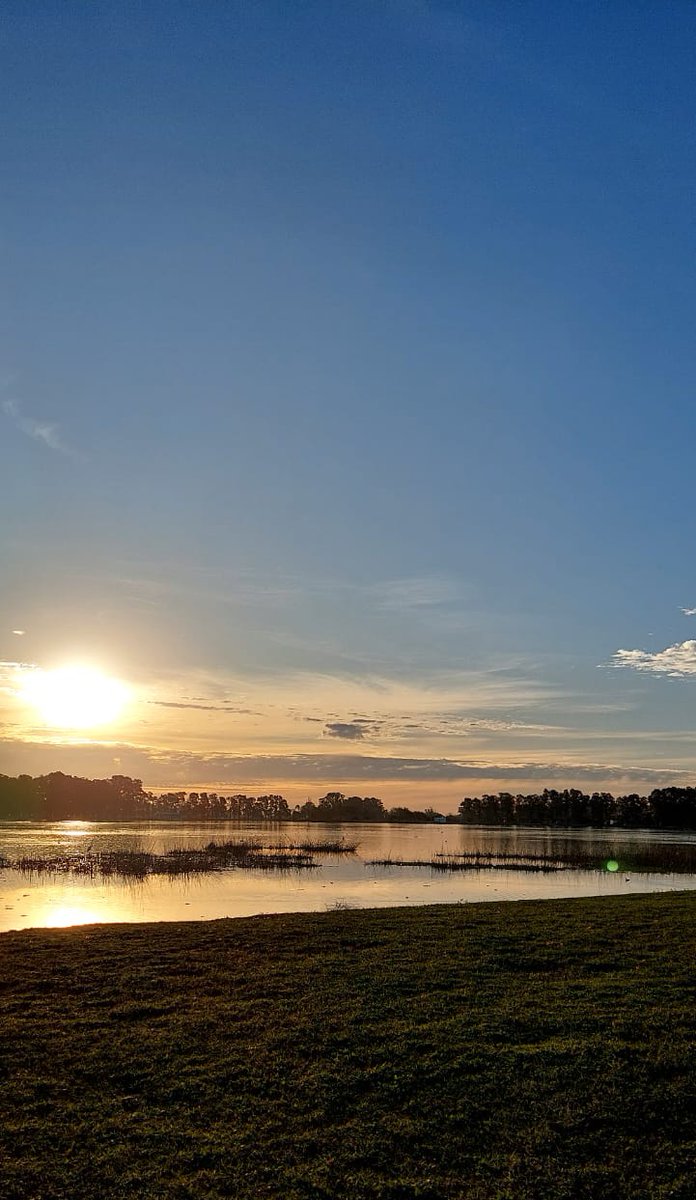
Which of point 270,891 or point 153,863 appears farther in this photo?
point 153,863

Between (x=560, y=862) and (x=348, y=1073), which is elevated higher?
(x=348, y=1073)

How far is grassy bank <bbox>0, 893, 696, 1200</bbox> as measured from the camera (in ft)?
24.9

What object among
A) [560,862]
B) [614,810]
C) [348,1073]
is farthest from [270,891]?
[614,810]

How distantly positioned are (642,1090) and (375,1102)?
10.4ft

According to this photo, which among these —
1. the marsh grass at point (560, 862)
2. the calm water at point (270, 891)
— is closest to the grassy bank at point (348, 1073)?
the calm water at point (270, 891)

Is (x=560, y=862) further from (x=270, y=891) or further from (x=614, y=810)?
(x=614, y=810)

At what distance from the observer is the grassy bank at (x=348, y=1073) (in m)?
7.59

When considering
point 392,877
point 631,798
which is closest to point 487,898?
point 392,877

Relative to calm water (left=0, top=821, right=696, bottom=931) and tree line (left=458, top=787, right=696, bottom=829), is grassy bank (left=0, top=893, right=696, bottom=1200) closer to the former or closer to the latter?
calm water (left=0, top=821, right=696, bottom=931)

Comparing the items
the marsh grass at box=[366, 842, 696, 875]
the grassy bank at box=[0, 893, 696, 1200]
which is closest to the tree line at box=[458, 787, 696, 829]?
the marsh grass at box=[366, 842, 696, 875]

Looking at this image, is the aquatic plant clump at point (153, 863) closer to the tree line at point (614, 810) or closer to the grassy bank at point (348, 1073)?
the grassy bank at point (348, 1073)

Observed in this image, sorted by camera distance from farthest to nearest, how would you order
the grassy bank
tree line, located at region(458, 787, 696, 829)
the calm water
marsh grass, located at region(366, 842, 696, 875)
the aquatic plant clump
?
tree line, located at region(458, 787, 696, 829) < marsh grass, located at region(366, 842, 696, 875) < the aquatic plant clump < the calm water < the grassy bank

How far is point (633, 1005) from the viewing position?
12.5 m

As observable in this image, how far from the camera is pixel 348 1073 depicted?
977 cm
